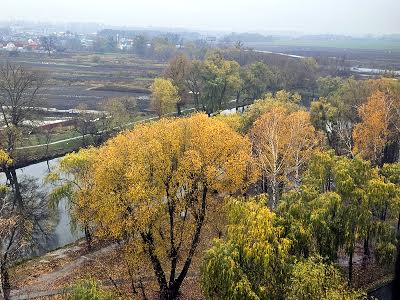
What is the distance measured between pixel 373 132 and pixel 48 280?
21.2 metres

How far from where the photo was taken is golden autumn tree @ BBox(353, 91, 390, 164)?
2809 centimetres

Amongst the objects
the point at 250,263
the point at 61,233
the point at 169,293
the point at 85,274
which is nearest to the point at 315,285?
the point at 250,263

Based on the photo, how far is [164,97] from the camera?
46.8 m

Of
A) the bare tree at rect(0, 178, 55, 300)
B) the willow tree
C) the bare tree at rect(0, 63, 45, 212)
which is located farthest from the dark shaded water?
the bare tree at rect(0, 63, 45, 212)

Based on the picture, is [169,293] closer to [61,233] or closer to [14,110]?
[61,233]

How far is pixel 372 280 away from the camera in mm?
18906

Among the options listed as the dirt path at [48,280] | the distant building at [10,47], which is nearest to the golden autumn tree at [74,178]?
the dirt path at [48,280]

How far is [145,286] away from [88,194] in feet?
15.4

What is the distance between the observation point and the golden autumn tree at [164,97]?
4712 cm

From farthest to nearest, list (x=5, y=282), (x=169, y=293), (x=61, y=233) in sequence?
1. (x=61, y=233)
2. (x=5, y=282)
3. (x=169, y=293)

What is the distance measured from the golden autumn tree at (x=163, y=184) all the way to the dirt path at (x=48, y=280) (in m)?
3.86

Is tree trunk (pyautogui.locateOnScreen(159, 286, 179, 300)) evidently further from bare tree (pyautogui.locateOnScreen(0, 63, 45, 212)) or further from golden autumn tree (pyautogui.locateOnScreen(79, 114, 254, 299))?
bare tree (pyautogui.locateOnScreen(0, 63, 45, 212))

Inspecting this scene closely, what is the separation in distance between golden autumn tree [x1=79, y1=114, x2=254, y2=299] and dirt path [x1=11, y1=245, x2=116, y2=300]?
3861mm

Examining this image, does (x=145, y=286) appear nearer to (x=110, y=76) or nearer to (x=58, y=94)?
(x=58, y=94)
